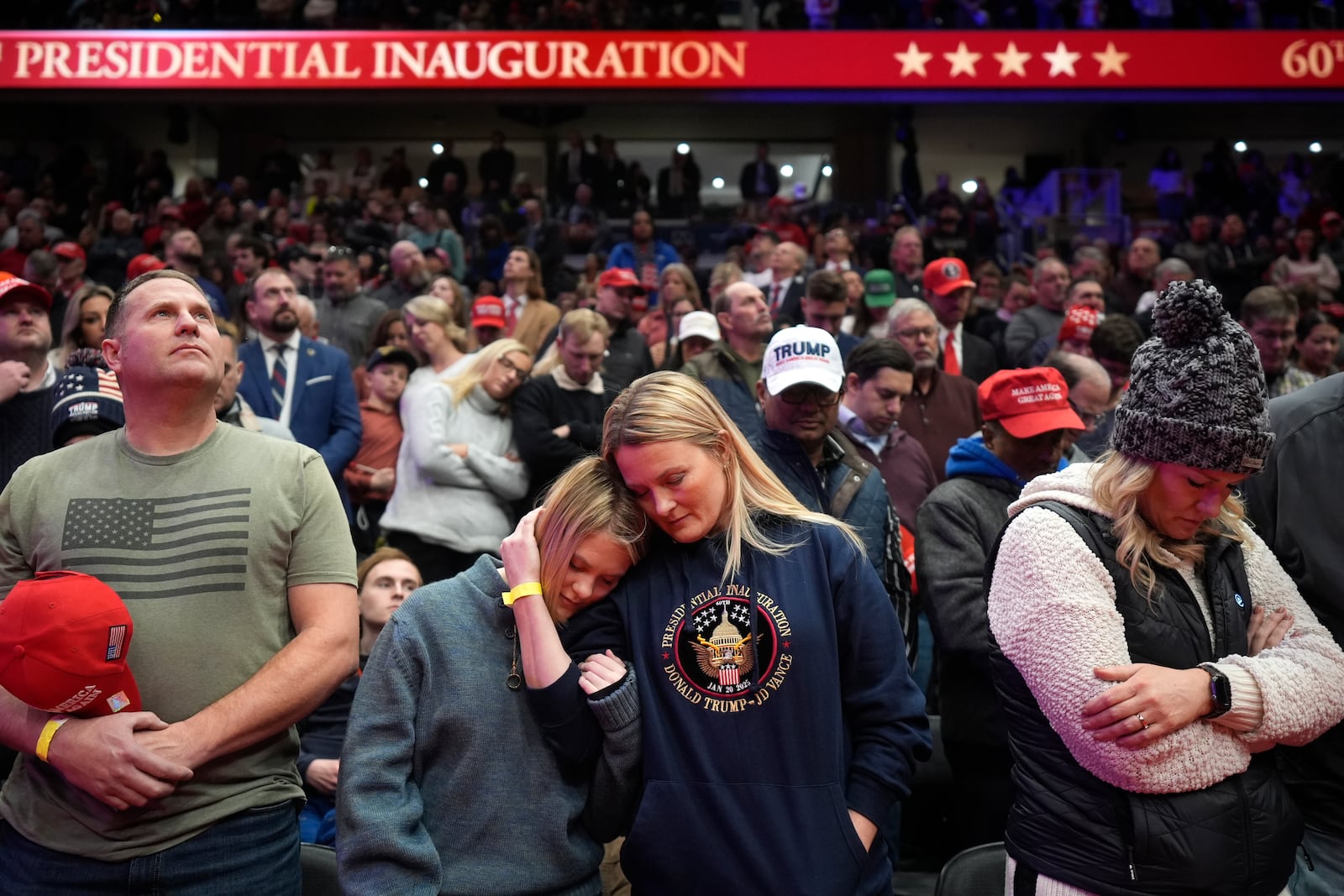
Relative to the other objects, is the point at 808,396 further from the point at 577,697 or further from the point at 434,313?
the point at 434,313

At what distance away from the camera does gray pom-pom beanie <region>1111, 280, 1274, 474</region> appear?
76.0 inches

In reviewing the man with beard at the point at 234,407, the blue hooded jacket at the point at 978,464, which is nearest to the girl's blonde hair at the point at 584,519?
the blue hooded jacket at the point at 978,464

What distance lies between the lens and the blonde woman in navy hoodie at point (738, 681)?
1949 millimetres

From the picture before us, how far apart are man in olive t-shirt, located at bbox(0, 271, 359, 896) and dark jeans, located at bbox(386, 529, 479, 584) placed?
2144 mm

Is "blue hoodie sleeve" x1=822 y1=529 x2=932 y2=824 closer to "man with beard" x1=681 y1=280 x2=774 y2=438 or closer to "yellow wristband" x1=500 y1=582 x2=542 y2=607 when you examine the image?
"yellow wristband" x1=500 y1=582 x2=542 y2=607

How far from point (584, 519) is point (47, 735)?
1071mm

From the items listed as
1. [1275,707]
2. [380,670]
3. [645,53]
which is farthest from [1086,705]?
[645,53]

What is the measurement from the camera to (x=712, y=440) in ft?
7.07

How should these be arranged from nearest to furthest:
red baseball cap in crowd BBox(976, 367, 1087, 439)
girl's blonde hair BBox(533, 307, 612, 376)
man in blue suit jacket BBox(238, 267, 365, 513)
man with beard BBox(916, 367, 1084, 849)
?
1. man with beard BBox(916, 367, 1084, 849)
2. red baseball cap in crowd BBox(976, 367, 1087, 439)
3. girl's blonde hair BBox(533, 307, 612, 376)
4. man in blue suit jacket BBox(238, 267, 365, 513)

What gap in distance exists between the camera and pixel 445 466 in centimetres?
458

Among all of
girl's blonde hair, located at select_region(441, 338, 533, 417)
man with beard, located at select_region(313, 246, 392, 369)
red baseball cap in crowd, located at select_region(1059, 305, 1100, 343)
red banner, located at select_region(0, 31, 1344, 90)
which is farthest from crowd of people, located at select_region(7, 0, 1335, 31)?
girl's blonde hair, located at select_region(441, 338, 533, 417)

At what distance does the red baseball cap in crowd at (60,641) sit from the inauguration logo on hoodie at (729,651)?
3.26 ft

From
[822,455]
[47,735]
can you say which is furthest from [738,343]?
[47,735]

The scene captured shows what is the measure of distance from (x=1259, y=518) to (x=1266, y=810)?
0.66m
